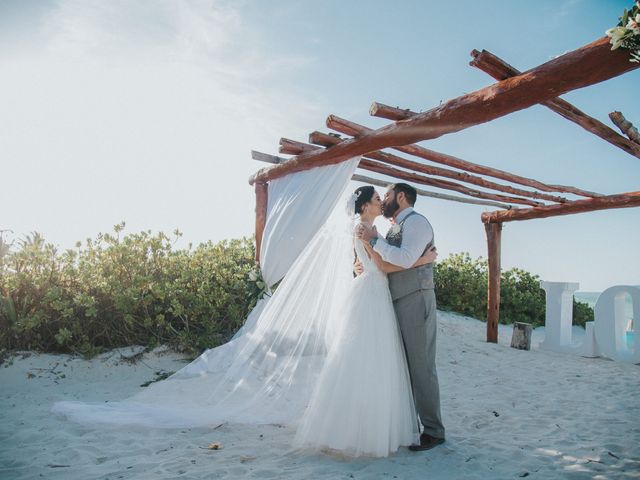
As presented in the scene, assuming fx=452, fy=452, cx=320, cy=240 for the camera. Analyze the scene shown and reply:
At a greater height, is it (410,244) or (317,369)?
(410,244)

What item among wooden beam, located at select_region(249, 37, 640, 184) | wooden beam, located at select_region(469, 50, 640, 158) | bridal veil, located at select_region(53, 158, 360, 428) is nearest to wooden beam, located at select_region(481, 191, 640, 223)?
wooden beam, located at select_region(469, 50, 640, 158)

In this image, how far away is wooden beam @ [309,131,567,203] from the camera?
4605 millimetres

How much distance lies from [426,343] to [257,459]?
4.80 feet

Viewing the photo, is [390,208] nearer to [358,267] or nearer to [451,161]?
[358,267]

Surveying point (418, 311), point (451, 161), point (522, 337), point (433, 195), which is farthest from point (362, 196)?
point (522, 337)

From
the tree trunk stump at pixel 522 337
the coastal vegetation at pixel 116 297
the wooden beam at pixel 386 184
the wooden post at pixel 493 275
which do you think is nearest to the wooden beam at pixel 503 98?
Answer: the wooden beam at pixel 386 184

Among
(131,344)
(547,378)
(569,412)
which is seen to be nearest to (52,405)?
(131,344)

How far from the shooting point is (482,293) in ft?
34.9

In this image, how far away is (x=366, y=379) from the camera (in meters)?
3.12

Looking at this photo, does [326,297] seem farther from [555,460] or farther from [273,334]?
[555,460]

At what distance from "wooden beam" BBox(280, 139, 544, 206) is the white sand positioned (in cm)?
263

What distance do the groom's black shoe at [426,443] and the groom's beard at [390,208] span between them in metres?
1.70

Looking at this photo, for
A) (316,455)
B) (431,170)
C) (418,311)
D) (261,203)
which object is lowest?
(316,455)

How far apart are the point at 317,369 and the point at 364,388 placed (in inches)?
33.4
